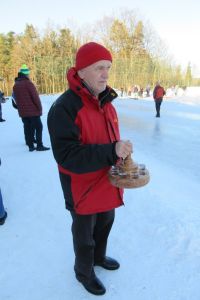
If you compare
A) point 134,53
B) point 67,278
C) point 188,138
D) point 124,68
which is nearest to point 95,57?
point 67,278

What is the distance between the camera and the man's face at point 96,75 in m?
1.70

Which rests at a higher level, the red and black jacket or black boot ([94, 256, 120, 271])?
the red and black jacket

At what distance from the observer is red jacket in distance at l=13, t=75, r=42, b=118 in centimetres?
543

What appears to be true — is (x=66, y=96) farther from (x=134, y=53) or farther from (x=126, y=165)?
(x=134, y=53)

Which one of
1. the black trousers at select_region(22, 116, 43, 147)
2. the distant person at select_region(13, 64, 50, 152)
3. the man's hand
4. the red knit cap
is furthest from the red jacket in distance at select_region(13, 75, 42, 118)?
the man's hand

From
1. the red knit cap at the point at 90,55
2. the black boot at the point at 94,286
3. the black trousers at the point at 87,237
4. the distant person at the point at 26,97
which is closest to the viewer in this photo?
the red knit cap at the point at 90,55

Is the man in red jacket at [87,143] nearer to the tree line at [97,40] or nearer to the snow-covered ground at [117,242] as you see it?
the snow-covered ground at [117,242]

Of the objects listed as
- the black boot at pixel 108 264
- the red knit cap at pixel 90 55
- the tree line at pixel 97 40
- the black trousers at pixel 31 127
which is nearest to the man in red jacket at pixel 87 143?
the red knit cap at pixel 90 55

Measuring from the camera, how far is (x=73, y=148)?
1.60m

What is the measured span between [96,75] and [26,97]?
403 centimetres

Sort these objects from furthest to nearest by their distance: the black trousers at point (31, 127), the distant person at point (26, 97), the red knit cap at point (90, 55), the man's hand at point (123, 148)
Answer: the black trousers at point (31, 127)
the distant person at point (26, 97)
the red knit cap at point (90, 55)
the man's hand at point (123, 148)

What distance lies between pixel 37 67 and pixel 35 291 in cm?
4382

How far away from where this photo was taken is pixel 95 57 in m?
1.68

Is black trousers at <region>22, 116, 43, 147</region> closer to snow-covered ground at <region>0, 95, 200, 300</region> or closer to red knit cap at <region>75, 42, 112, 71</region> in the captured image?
snow-covered ground at <region>0, 95, 200, 300</region>
